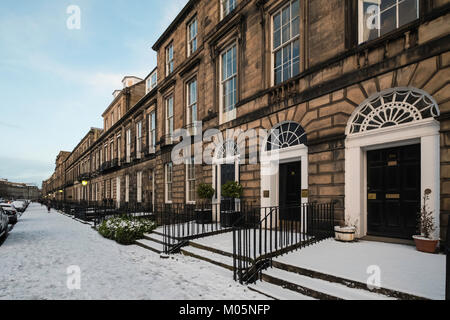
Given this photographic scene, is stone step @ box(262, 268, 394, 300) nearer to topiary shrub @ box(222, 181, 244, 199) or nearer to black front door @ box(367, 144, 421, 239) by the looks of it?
black front door @ box(367, 144, 421, 239)

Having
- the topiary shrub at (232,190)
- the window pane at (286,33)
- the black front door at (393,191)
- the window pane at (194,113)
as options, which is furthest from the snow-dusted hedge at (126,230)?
the window pane at (286,33)

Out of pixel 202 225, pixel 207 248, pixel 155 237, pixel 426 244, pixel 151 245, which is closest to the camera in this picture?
pixel 426 244

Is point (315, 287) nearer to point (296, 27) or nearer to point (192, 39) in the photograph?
point (296, 27)

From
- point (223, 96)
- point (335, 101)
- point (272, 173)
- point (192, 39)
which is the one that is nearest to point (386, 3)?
point (335, 101)

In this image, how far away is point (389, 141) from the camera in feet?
18.6

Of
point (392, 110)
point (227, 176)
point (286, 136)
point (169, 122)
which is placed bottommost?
point (227, 176)

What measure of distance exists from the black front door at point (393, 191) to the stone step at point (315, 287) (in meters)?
2.75

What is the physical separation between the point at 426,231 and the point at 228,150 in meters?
7.26

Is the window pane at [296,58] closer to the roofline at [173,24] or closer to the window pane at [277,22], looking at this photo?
the window pane at [277,22]

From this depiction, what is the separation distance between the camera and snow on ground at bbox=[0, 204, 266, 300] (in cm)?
450

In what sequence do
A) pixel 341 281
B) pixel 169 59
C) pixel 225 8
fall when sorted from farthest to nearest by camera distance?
pixel 169 59 < pixel 225 8 < pixel 341 281

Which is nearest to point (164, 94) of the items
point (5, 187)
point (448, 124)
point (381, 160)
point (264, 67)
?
point (264, 67)

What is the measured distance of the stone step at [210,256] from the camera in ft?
18.8

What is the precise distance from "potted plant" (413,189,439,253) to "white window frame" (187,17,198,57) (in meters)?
12.3
